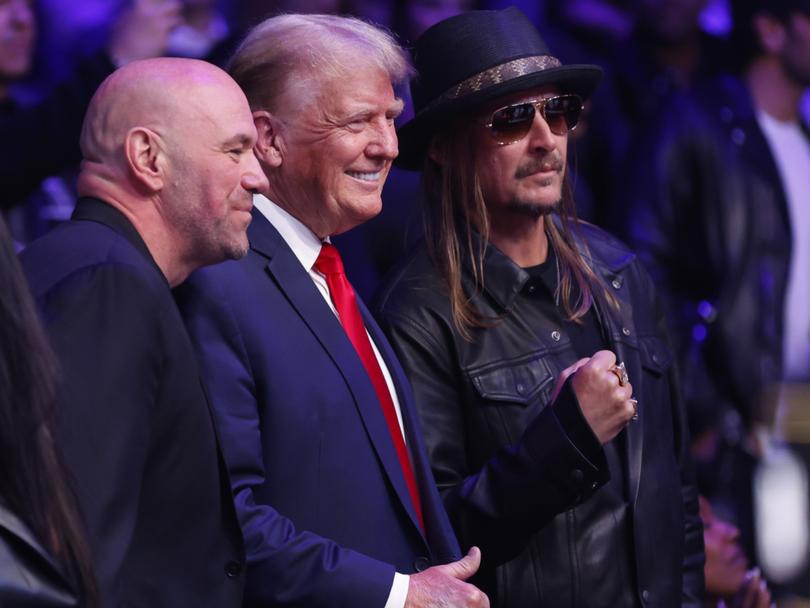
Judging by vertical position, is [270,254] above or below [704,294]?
above

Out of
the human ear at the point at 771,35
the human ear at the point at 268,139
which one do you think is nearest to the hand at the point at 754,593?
the human ear at the point at 268,139

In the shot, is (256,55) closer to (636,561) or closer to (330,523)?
(330,523)

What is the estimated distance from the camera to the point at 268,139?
117 inches

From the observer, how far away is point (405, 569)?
9.30ft

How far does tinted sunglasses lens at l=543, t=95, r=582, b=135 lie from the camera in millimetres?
3324

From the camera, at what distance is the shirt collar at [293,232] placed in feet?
9.59

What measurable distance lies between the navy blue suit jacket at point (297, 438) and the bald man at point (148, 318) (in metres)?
0.16

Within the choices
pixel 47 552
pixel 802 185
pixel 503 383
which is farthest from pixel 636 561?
pixel 802 185

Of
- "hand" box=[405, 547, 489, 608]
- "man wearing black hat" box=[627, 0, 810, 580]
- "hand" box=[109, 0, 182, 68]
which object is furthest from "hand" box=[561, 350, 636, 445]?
"man wearing black hat" box=[627, 0, 810, 580]

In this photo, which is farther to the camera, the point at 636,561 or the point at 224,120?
the point at 636,561

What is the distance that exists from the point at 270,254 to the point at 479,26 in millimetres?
846

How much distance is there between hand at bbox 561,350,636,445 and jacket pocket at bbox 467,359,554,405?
210mm

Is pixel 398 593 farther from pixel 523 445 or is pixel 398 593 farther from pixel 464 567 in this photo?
pixel 523 445

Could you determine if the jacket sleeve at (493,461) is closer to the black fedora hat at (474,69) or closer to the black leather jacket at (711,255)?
the black fedora hat at (474,69)
